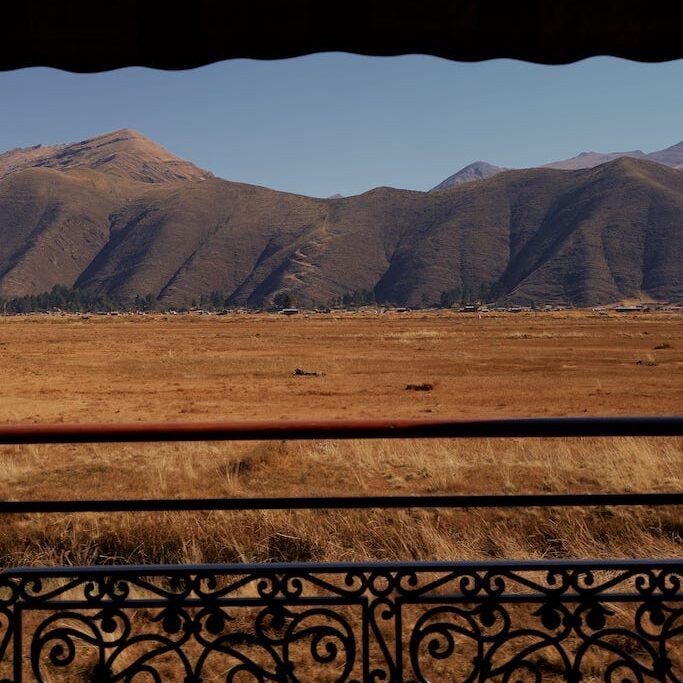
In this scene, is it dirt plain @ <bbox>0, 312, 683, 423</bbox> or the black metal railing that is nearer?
the black metal railing

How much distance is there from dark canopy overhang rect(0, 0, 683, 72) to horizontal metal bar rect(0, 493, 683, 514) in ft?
4.90

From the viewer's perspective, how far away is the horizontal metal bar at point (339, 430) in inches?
103

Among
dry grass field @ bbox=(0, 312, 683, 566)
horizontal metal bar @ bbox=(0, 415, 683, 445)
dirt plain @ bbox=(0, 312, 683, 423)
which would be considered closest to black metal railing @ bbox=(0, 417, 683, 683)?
horizontal metal bar @ bbox=(0, 415, 683, 445)

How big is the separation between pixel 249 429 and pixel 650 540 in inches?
182

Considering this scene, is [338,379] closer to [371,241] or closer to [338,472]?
[338,472]

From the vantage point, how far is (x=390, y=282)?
473ft

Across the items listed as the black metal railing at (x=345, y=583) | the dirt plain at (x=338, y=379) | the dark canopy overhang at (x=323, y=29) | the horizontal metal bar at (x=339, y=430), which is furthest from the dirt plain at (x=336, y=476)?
the dark canopy overhang at (x=323, y=29)

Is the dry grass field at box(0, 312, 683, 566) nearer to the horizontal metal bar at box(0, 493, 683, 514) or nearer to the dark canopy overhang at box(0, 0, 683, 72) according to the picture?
the horizontal metal bar at box(0, 493, 683, 514)

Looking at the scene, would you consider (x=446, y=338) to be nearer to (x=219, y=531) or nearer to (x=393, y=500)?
(x=219, y=531)

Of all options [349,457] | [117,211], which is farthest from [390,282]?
[349,457]

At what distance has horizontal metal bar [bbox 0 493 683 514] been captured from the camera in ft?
8.66

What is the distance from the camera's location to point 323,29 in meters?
2.74

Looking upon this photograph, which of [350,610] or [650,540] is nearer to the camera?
[350,610]

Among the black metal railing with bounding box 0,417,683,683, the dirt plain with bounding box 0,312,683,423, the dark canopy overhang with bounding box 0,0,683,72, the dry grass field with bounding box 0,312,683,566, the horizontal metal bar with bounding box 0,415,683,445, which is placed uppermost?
the dark canopy overhang with bounding box 0,0,683,72
